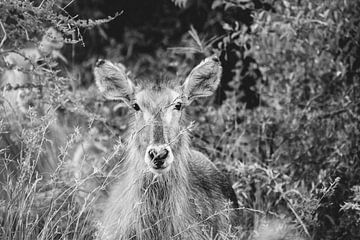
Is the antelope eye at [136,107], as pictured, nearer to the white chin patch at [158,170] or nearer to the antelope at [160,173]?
the antelope at [160,173]

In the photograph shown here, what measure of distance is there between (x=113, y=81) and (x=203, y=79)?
2.31 feet

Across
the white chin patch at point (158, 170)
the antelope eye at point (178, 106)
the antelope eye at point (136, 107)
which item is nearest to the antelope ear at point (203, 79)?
the antelope eye at point (178, 106)

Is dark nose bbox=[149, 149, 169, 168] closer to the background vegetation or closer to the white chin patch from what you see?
the white chin patch

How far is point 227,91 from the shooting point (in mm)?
7074

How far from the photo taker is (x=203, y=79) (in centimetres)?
541

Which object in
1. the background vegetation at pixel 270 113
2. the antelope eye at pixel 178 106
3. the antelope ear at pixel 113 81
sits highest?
the antelope ear at pixel 113 81

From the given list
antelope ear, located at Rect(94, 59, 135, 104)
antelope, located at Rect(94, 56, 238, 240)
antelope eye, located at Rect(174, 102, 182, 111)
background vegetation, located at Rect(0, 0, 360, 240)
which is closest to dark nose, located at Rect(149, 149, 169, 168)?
antelope, located at Rect(94, 56, 238, 240)

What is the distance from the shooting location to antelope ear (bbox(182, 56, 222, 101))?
17.5 feet

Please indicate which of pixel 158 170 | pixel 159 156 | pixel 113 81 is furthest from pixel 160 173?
pixel 113 81

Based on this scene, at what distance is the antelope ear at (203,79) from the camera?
532 centimetres

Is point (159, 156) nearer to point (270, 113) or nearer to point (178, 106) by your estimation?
point (178, 106)

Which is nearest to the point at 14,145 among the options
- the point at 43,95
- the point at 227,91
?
the point at 43,95

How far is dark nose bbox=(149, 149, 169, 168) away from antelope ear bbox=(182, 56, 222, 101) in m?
0.86

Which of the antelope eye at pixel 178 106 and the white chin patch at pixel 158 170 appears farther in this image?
the antelope eye at pixel 178 106
